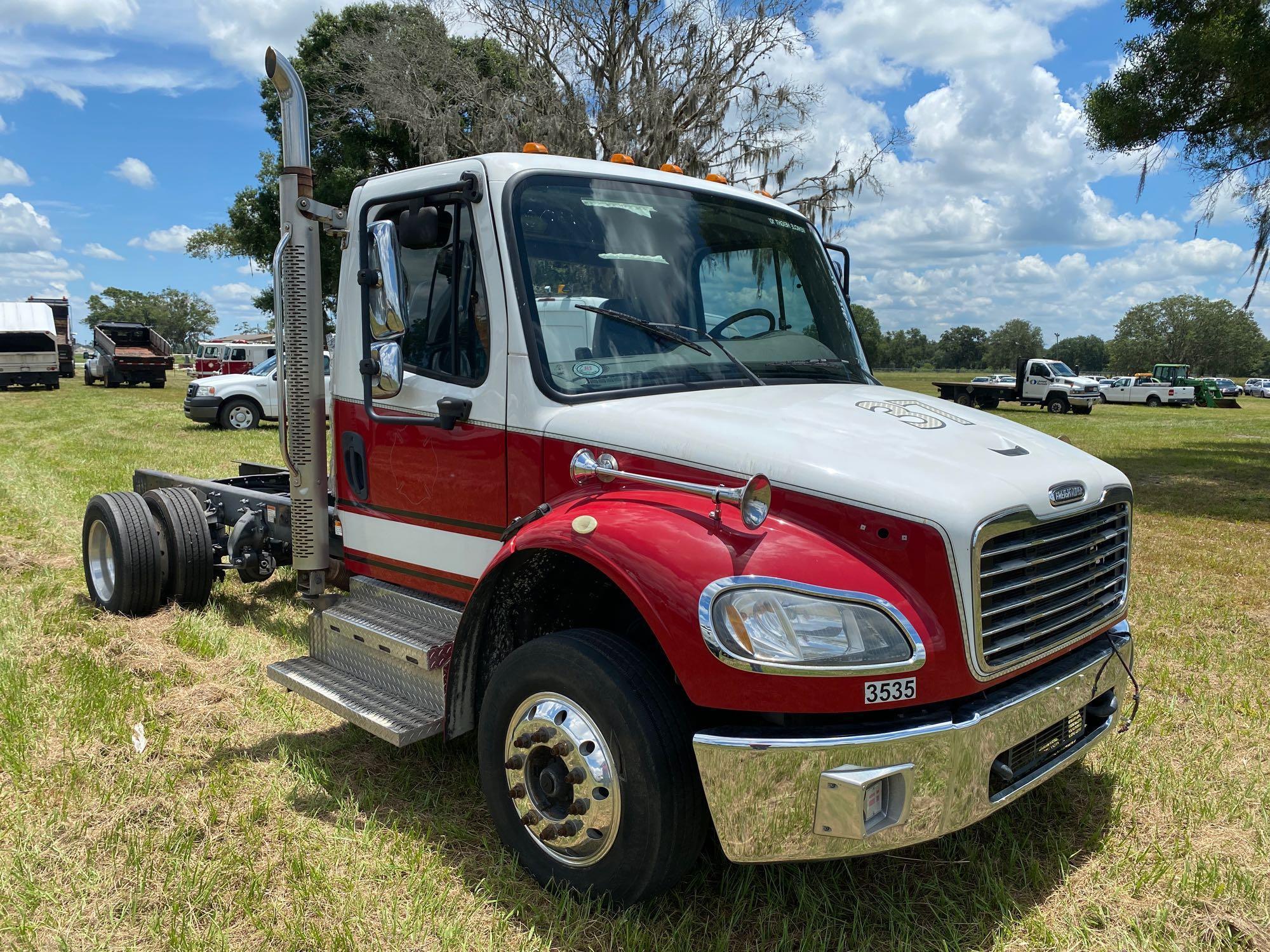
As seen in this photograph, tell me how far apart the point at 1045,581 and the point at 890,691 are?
690 millimetres

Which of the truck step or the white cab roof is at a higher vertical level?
the white cab roof

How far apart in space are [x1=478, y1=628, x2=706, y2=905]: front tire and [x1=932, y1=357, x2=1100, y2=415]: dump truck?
3555 cm

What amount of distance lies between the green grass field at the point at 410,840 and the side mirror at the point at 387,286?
1.78 meters

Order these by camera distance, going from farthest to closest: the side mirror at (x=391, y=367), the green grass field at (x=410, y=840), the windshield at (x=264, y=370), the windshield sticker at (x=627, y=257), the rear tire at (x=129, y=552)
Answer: the windshield at (x=264, y=370)
the rear tire at (x=129, y=552)
the windshield sticker at (x=627, y=257)
the side mirror at (x=391, y=367)
the green grass field at (x=410, y=840)

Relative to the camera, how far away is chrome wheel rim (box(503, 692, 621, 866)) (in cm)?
266

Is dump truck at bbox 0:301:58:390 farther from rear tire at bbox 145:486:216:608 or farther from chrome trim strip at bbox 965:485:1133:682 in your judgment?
chrome trim strip at bbox 965:485:1133:682

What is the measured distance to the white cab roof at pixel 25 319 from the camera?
33.3 metres

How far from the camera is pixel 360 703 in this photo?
11.5 feet

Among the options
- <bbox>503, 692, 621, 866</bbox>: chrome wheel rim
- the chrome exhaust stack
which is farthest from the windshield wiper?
the chrome exhaust stack

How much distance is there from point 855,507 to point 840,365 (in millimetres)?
1477

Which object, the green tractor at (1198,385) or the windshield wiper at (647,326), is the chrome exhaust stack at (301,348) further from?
the green tractor at (1198,385)

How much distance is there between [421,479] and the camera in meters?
3.69

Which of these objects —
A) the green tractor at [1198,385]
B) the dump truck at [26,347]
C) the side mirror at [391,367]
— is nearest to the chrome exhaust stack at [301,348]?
the side mirror at [391,367]

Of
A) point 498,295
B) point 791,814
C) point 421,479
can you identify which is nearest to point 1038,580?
point 791,814
